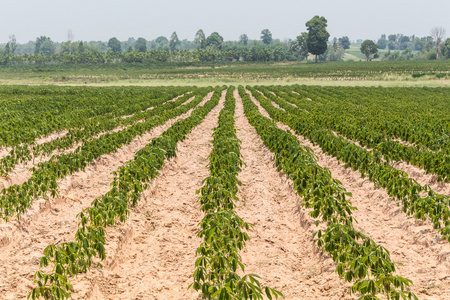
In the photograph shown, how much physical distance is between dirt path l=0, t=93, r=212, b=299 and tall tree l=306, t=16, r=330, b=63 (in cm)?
12490

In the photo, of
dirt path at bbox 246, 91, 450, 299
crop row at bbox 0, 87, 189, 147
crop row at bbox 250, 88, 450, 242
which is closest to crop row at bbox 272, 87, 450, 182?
crop row at bbox 250, 88, 450, 242

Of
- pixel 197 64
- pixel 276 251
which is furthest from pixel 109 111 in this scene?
pixel 197 64

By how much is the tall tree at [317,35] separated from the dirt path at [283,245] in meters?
124

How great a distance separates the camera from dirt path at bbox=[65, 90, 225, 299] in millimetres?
5773

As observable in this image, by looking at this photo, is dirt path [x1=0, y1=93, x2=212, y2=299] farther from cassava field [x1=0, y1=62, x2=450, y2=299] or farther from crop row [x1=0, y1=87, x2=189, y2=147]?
crop row [x1=0, y1=87, x2=189, y2=147]

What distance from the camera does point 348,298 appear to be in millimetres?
5371

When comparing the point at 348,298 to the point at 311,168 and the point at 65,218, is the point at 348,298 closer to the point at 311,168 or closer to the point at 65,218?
the point at 311,168

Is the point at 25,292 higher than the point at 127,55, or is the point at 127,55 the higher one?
the point at 127,55

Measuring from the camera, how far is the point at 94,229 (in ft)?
20.4

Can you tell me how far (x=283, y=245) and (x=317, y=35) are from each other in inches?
5070

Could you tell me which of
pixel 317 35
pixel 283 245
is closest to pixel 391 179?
pixel 283 245

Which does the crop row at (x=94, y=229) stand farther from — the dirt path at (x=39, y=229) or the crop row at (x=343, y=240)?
the crop row at (x=343, y=240)

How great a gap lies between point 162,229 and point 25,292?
2.99 meters

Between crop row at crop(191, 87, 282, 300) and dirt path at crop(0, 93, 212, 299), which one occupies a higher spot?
crop row at crop(191, 87, 282, 300)
